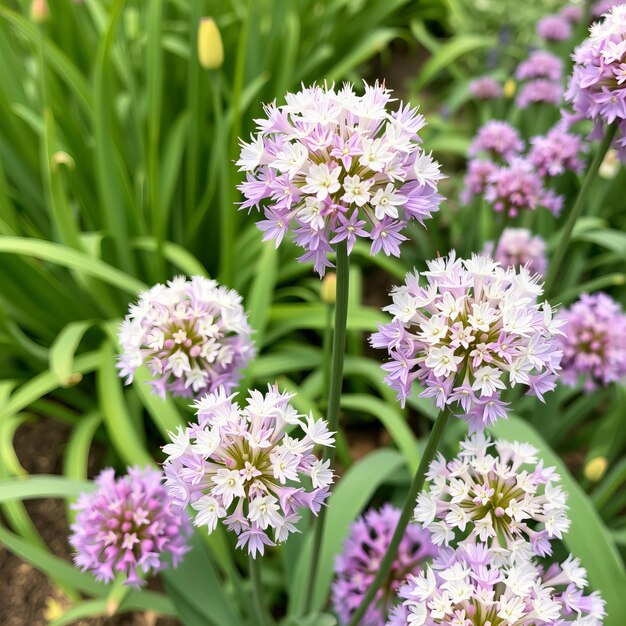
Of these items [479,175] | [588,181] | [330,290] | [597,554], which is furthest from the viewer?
[479,175]

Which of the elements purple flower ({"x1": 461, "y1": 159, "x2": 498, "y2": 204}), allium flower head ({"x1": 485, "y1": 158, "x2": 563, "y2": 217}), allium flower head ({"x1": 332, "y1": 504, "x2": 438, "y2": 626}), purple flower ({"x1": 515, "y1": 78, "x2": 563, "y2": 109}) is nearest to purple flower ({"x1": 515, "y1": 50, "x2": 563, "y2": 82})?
purple flower ({"x1": 515, "y1": 78, "x2": 563, "y2": 109})

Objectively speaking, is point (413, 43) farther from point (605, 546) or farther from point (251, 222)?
point (605, 546)

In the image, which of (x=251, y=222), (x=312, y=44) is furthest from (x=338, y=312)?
(x=312, y=44)

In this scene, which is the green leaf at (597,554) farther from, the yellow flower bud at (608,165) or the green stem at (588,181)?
the yellow flower bud at (608,165)

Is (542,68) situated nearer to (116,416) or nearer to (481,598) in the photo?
(116,416)

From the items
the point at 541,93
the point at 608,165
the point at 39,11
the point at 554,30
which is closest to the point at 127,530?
the point at 39,11

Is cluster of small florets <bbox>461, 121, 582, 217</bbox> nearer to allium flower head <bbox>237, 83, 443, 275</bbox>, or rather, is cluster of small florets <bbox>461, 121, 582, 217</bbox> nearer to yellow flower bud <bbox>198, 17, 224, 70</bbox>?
yellow flower bud <bbox>198, 17, 224, 70</bbox>
